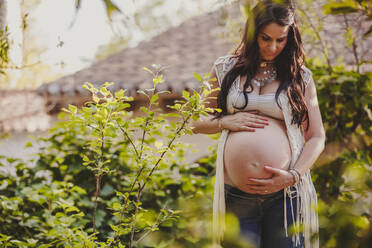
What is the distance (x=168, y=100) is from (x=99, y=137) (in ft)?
12.6

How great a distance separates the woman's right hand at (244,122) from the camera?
1.92 metres

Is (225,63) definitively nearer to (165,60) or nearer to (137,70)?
(137,70)

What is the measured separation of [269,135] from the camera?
6.29 ft

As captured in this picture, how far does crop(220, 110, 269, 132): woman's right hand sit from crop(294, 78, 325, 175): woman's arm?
0.23 meters

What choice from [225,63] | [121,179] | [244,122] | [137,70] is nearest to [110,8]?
[244,122]

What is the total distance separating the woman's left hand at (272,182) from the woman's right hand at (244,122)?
22cm

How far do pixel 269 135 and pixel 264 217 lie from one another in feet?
1.30

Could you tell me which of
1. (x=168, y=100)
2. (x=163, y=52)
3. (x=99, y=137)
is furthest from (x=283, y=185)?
(x=163, y=52)

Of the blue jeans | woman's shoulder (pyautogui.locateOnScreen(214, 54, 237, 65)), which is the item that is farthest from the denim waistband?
woman's shoulder (pyautogui.locateOnScreen(214, 54, 237, 65))

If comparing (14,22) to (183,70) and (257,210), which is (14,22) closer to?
(257,210)

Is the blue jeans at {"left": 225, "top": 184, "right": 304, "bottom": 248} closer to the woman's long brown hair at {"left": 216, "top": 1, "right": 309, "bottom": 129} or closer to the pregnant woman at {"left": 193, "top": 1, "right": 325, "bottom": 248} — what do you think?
the pregnant woman at {"left": 193, "top": 1, "right": 325, "bottom": 248}

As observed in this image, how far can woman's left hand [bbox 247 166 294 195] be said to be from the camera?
5.98ft

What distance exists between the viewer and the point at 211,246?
1.00m

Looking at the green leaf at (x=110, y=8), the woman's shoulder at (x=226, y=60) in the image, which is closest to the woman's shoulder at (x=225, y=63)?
the woman's shoulder at (x=226, y=60)
